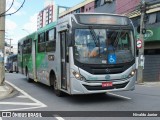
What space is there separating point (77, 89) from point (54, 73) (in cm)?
287

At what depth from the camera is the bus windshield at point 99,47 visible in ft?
36.5

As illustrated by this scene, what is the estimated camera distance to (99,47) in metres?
11.2

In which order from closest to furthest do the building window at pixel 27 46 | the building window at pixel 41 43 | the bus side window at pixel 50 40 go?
the bus side window at pixel 50 40, the building window at pixel 41 43, the building window at pixel 27 46

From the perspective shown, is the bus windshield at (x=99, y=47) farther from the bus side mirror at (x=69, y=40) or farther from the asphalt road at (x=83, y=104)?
the asphalt road at (x=83, y=104)

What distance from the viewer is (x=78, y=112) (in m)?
10.0

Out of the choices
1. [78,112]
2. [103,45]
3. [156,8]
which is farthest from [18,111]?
[156,8]

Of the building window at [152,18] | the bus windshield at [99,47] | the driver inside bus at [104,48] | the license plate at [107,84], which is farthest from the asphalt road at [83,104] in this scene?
the building window at [152,18]

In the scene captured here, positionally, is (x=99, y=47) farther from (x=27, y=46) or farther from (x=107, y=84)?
(x=27, y=46)

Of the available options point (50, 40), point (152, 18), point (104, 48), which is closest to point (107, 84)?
point (104, 48)

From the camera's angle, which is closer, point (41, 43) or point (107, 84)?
point (107, 84)

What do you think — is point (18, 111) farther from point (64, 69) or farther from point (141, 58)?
point (141, 58)

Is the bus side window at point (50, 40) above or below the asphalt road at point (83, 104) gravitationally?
above

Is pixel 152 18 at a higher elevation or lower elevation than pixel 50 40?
higher

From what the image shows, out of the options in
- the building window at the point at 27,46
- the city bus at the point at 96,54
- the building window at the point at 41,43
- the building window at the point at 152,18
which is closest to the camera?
the city bus at the point at 96,54
